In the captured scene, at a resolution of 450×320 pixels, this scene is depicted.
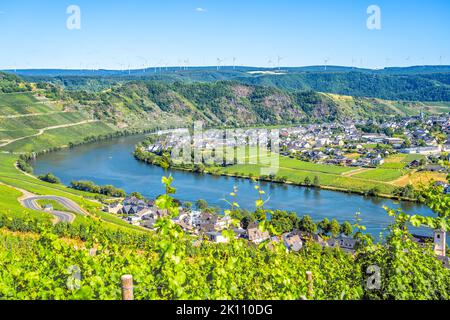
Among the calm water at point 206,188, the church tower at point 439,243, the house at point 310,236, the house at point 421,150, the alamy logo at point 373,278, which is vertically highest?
the alamy logo at point 373,278

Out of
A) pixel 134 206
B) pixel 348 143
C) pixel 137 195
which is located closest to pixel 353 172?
pixel 137 195

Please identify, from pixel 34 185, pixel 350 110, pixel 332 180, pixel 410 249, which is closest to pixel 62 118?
pixel 34 185

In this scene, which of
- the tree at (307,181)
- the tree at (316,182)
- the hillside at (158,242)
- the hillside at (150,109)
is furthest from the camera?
the hillside at (150,109)

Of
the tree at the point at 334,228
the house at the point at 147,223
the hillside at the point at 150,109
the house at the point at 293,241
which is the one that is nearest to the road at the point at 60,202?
the house at the point at 147,223

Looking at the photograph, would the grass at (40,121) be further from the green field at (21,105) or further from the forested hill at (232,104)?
the forested hill at (232,104)

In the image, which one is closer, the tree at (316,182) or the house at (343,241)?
the house at (343,241)

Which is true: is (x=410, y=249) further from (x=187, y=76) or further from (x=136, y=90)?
(x=187, y=76)

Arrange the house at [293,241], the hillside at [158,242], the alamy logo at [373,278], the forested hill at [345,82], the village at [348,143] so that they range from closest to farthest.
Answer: the hillside at [158,242] < the alamy logo at [373,278] < the house at [293,241] < the village at [348,143] < the forested hill at [345,82]

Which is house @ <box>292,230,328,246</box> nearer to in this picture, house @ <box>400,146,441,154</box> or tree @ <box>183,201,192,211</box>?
tree @ <box>183,201,192,211</box>
